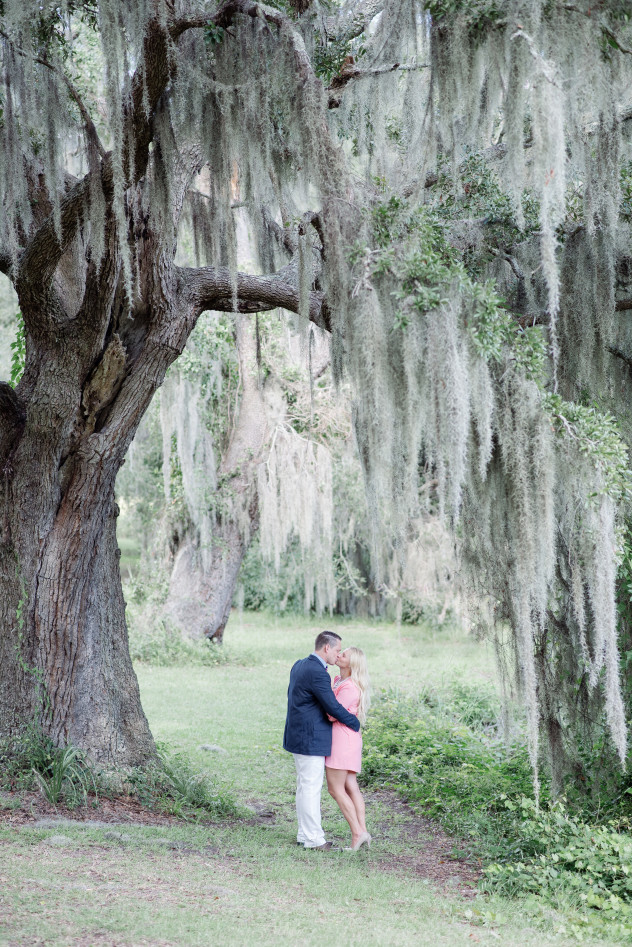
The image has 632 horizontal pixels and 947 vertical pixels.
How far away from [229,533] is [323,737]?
8089 mm

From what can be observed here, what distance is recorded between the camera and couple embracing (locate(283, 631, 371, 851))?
14.9ft

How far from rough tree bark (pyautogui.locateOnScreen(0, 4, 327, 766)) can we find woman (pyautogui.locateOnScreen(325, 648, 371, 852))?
1.46m

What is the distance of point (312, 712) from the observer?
457cm

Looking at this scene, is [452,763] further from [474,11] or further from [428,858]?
[474,11]

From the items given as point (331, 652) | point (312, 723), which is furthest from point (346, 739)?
point (331, 652)

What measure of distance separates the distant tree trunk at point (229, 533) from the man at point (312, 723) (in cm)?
774

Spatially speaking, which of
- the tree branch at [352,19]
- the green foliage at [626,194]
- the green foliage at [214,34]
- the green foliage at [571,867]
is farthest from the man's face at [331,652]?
the tree branch at [352,19]

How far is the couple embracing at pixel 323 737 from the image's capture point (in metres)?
4.54

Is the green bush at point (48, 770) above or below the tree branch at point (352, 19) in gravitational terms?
below

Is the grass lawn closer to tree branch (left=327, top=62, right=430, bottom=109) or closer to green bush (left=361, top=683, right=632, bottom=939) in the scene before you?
green bush (left=361, top=683, right=632, bottom=939)

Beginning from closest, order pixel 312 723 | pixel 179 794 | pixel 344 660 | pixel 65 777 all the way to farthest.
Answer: pixel 312 723
pixel 344 660
pixel 65 777
pixel 179 794

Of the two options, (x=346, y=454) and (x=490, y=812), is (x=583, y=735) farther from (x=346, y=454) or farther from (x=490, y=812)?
(x=346, y=454)

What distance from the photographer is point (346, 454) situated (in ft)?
41.3

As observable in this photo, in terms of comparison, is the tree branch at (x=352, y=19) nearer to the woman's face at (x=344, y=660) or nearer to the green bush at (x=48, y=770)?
the woman's face at (x=344, y=660)
